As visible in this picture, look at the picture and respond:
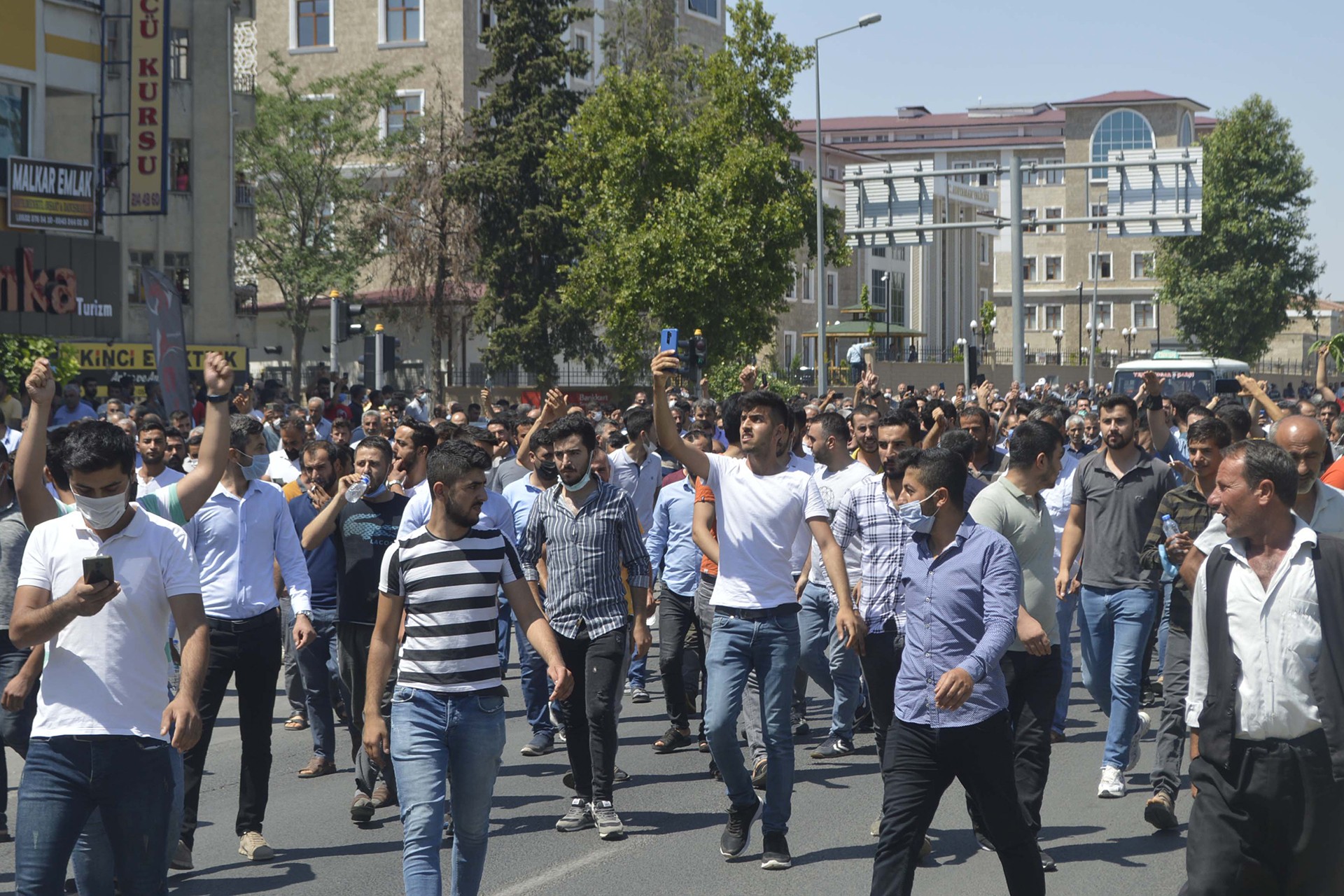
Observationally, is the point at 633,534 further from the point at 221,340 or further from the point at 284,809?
the point at 221,340

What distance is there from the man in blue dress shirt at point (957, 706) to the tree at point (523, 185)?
117 ft

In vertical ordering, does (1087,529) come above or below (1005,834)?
above

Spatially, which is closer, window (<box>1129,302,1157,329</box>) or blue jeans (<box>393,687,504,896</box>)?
blue jeans (<box>393,687,504,896</box>)

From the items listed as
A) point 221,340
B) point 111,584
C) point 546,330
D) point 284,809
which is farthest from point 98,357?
point 111,584

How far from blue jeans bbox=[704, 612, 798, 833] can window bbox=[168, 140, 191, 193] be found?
1426 inches

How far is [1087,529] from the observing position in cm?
879

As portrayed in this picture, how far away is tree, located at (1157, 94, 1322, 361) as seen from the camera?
6469cm

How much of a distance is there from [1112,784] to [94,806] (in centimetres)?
552

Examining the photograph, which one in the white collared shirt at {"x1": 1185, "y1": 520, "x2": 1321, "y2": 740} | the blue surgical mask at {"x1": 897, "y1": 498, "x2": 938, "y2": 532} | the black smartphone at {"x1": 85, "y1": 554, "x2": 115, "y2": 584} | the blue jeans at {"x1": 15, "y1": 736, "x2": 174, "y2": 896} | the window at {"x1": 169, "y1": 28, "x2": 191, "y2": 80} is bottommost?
the blue jeans at {"x1": 15, "y1": 736, "x2": 174, "y2": 896}

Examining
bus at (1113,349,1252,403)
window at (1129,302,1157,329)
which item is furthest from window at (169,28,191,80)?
window at (1129,302,1157,329)

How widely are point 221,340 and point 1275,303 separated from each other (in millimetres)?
45253

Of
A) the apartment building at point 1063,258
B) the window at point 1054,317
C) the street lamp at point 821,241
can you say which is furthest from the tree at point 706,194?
the window at point 1054,317

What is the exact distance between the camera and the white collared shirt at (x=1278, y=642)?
489 centimetres

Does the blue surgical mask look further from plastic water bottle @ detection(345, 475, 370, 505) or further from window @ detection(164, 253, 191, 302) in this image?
window @ detection(164, 253, 191, 302)
